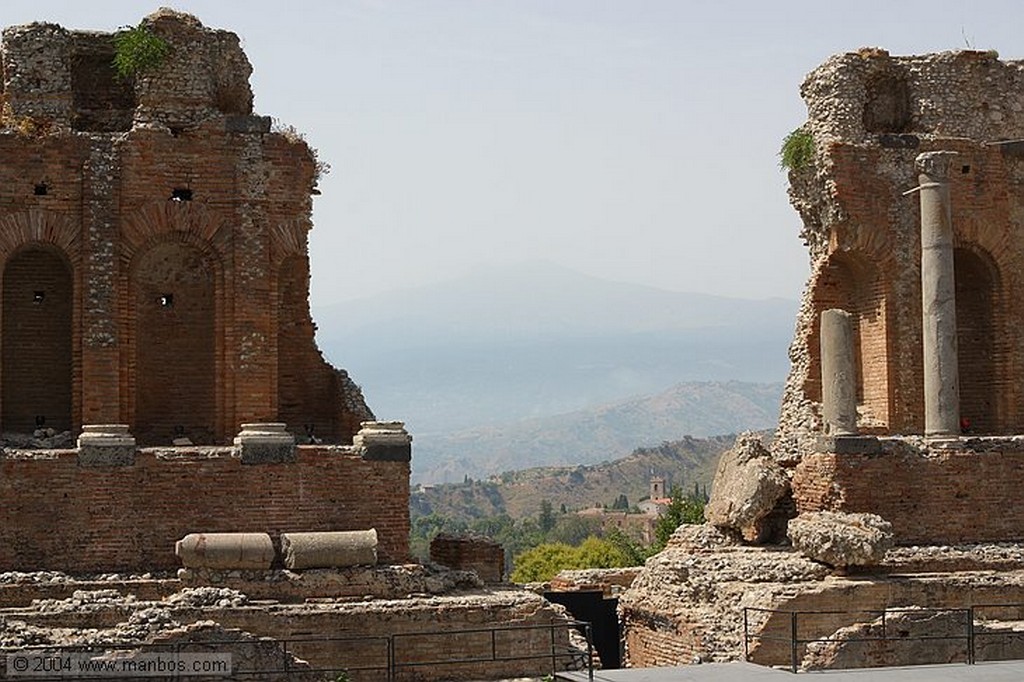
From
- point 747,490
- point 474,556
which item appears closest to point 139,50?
point 474,556

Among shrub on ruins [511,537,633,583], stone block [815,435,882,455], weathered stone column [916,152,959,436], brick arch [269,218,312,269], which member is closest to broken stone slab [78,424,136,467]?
brick arch [269,218,312,269]

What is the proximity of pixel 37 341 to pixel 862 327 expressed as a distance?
1507 centimetres

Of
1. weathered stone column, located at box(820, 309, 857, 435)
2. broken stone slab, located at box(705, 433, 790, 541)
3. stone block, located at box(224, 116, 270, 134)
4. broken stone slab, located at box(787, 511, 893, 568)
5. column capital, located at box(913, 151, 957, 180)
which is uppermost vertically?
stone block, located at box(224, 116, 270, 134)

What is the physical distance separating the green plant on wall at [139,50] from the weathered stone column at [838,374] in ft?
39.8

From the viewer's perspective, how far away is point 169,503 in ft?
78.8

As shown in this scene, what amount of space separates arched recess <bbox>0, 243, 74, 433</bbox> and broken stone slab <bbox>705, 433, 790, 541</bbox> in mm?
11360

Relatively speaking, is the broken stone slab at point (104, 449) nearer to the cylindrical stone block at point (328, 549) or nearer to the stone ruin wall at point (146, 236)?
the stone ruin wall at point (146, 236)

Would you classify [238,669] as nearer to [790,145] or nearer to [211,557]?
[211,557]

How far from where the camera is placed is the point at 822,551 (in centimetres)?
2505

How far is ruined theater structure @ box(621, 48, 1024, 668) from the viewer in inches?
965

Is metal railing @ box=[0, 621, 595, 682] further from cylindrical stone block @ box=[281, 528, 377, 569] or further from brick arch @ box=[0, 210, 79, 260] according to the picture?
brick arch @ box=[0, 210, 79, 260]

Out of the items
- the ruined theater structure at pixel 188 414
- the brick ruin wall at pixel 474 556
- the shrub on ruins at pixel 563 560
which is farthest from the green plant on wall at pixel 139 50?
the shrub on ruins at pixel 563 560

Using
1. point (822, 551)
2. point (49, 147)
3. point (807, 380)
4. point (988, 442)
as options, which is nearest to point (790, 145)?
point (807, 380)

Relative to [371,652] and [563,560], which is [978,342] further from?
[563,560]
